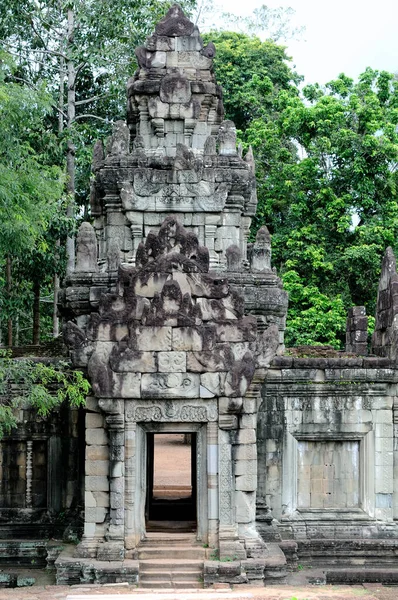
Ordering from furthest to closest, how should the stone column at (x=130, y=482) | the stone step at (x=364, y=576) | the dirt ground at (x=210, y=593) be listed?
1. the stone step at (x=364, y=576)
2. the stone column at (x=130, y=482)
3. the dirt ground at (x=210, y=593)

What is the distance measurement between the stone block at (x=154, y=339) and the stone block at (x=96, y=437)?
68.1 inches

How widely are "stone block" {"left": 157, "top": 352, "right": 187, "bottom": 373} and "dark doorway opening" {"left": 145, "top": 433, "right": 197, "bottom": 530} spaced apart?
1.85m

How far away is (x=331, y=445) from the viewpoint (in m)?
19.0

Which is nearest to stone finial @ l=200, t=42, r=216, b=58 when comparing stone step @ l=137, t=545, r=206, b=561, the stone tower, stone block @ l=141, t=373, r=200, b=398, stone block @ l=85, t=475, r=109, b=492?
the stone tower

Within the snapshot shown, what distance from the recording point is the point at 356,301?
3166 cm

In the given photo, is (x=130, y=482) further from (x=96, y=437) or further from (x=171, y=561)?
(x=171, y=561)

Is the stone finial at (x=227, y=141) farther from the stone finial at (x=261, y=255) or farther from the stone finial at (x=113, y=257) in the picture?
the stone finial at (x=113, y=257)

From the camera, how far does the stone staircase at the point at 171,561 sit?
1555 cm

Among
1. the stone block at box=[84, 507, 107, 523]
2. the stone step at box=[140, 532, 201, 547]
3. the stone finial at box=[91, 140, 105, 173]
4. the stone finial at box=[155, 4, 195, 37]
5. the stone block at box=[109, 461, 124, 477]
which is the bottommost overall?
the stone step at box=[140, 532, 201, 547]

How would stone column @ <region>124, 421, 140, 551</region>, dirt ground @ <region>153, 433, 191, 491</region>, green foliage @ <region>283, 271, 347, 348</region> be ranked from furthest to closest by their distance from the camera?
1. green foliage @ <region>283, 271, 347, 348</region>
2. dirt ground @ <region>153, 433, 191, 491</region>
3. stone column @ <region>124, 421, 140, 551</region>

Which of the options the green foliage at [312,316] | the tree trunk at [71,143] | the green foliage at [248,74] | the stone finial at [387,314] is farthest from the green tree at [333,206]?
the stone finial at [387,314]

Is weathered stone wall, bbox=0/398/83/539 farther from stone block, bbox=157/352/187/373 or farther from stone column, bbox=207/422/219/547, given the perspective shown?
stone column, bbox=207/422/219/547

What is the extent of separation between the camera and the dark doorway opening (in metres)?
17.9

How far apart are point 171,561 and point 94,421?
8.95ft
